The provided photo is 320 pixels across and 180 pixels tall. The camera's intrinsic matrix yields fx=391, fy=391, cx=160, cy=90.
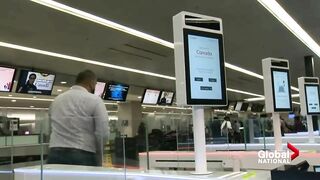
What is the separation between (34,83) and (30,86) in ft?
0.66

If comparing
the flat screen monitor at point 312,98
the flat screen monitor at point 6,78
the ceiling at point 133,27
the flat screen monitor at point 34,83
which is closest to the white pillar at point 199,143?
the ceiling at point 133,27

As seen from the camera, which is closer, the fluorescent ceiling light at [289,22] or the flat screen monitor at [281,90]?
the flat screen monitor at [281,90]

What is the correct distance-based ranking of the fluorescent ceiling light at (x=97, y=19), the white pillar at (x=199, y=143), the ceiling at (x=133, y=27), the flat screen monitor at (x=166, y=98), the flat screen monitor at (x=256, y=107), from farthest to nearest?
the flat screen monitor at (x=256, y=107) < the flat screen monitor at (x=166, y=98) < the ceiling at (x=133, y=27) < the fluorescent ceiling light at (x=97, y=19) < the white pillar at (x=199, y=143)

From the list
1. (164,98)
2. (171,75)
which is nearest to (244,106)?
(164,98)

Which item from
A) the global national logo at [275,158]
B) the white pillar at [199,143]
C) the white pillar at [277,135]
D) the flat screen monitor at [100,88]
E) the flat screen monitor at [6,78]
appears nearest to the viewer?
the white pillar at [199,143]

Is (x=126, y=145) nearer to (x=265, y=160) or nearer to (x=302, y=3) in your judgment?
(x=265, y=160)

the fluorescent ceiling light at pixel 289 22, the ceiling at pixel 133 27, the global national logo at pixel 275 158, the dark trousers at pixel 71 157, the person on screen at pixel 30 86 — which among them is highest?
the fluorescent ceiling light at pixel 289 22

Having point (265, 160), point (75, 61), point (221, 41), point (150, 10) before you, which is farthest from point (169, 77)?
point (221, 41)

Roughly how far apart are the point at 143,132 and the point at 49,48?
17.2 ft

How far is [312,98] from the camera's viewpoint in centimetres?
533

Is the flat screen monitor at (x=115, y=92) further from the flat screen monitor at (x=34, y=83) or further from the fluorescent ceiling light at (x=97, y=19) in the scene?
the fluorescent ceiling light at (x=97, y=19)

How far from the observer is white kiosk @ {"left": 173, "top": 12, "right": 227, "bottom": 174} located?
179cm

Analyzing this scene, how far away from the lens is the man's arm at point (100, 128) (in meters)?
2.42

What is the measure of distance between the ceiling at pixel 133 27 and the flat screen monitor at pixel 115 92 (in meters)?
0.84
